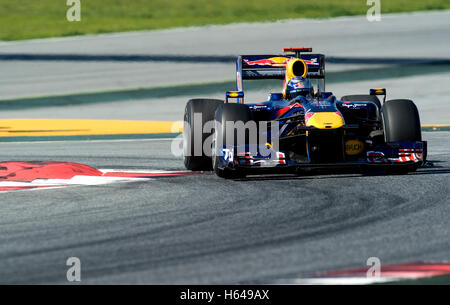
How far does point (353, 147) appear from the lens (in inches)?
347

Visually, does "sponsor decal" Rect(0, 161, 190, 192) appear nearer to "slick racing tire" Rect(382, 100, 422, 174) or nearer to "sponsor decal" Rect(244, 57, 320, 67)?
"sponsor decal" Rect(244, 57, 320, 67)

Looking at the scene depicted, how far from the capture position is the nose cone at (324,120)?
8.50 meters

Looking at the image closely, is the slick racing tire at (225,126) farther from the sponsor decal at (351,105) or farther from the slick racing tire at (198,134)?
the sponsor decal at (351,105)

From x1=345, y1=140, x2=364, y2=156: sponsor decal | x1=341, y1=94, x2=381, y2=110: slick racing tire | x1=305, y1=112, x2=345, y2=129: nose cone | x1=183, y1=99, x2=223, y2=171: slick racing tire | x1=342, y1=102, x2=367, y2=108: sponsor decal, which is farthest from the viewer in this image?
x1=341, y1=94, x2=381, y2=110: slick racing tire

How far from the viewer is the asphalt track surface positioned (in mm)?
5203

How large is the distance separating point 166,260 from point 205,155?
13.7ft

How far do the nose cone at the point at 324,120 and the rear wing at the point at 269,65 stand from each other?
5.47 feet

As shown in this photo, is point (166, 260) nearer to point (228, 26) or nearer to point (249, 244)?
point (249, 244)

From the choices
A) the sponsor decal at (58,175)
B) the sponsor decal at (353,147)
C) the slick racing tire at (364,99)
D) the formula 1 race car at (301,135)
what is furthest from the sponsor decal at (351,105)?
the sponsor decal at (58,175)

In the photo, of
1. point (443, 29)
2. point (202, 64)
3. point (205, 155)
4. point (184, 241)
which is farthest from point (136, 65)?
point (184, 241)

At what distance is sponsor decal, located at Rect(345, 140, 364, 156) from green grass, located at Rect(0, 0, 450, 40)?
16.3 m

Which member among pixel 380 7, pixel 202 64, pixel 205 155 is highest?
pixel 380 7

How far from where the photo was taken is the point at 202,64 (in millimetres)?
20141

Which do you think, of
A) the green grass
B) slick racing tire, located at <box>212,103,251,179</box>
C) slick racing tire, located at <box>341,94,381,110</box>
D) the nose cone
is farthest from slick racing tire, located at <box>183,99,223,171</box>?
the green grass
